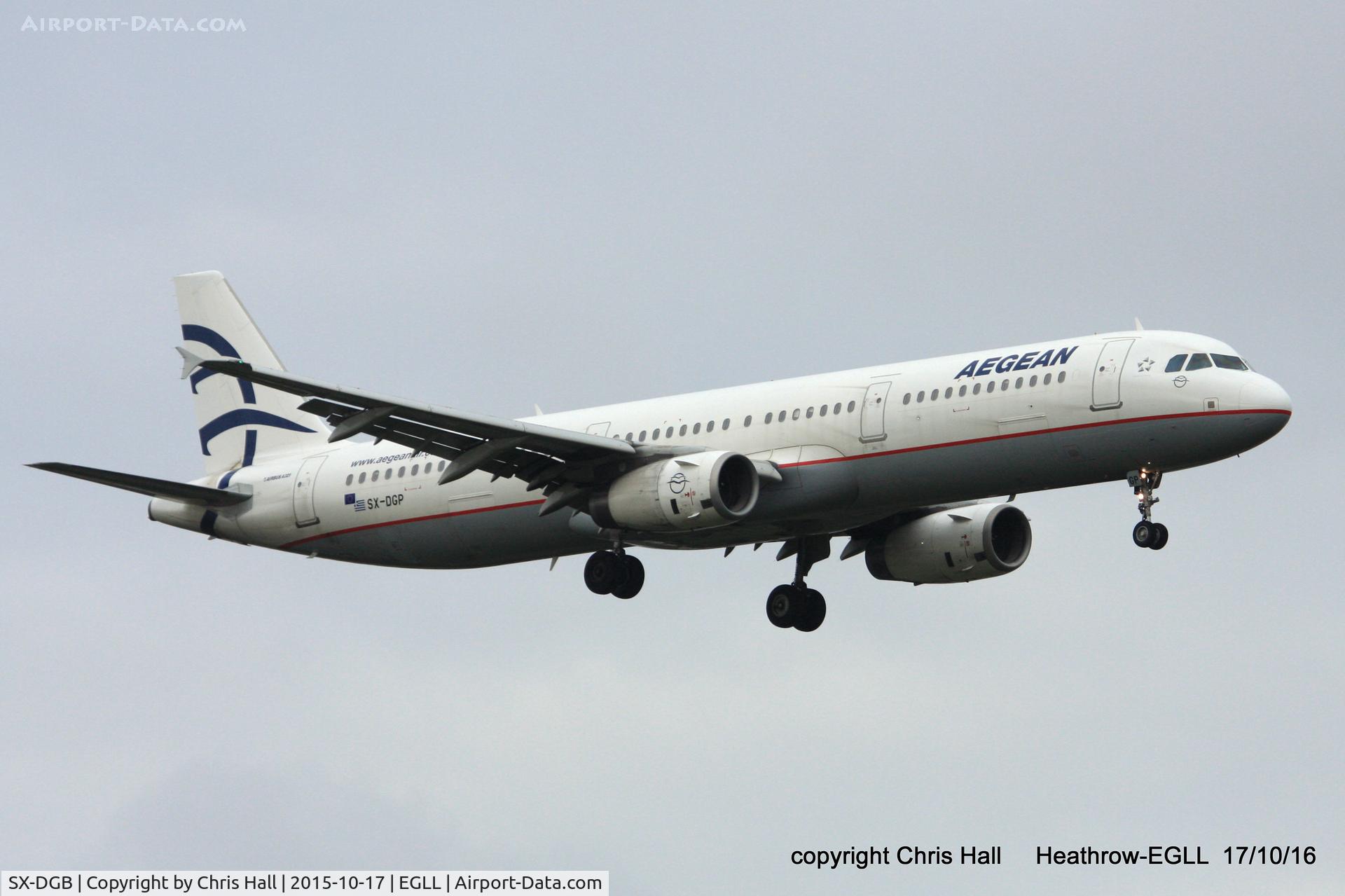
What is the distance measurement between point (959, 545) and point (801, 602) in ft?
14.4

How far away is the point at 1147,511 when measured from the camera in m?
42.3

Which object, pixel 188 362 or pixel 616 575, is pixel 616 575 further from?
pixel 188 362

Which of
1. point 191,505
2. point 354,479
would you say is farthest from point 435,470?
point 191,505

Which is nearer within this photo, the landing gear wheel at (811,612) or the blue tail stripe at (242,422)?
the landing gear wheel at (811,612)

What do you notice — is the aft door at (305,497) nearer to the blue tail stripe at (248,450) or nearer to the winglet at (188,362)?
the blue tail stripe at (248,450)

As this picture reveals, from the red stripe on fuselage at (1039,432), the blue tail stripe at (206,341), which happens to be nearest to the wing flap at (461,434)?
the red stripe on fuselage at (1039,432)

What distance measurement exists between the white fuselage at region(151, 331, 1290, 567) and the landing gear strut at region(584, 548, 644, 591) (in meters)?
0.66

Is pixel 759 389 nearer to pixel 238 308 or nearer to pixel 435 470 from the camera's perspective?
pixel 435 470

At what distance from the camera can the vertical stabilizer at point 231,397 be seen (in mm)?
54719

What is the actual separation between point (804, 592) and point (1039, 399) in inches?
429

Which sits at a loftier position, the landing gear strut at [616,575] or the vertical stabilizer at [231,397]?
the vertical stabilizer at [231,397]

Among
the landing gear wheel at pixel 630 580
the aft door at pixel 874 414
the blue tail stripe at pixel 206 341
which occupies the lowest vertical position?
the landing gear wheel at pixel 630 580

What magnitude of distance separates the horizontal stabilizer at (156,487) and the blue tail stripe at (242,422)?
8.07 feet

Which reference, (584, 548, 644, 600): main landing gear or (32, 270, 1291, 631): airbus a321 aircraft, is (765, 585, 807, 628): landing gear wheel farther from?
(584, 548, 644, 600): main landing gear
